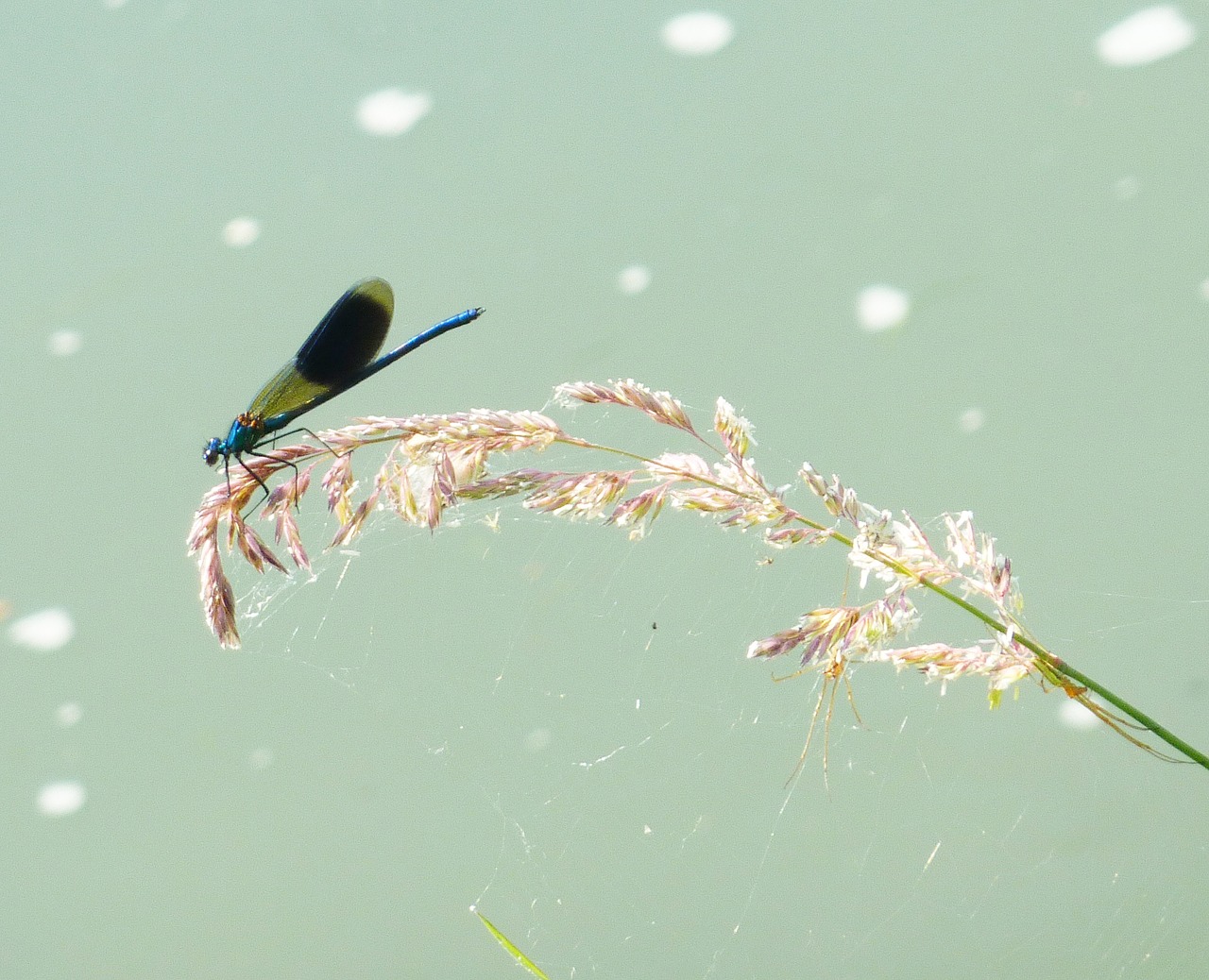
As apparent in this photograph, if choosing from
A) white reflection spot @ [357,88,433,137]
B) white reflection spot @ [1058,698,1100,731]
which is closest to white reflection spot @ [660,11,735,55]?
white reflection spot @ [357,88,433,137]

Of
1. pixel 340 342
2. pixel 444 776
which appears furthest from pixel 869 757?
pixel 340 342

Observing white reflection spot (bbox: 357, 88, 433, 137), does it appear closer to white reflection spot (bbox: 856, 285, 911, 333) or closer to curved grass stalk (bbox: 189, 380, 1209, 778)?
white reflection spot (bbox: 856, 285, 911, 333)

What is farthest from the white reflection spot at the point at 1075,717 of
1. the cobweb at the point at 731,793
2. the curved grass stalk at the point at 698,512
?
the curved grass stalk at the point at 698,512

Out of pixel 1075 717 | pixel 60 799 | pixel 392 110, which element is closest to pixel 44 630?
pixel 60 799

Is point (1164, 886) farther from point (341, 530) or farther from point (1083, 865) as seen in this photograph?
point (341, 530)

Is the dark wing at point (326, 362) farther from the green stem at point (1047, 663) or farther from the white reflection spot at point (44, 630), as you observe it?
the white reflection spot at point (44, 630)
